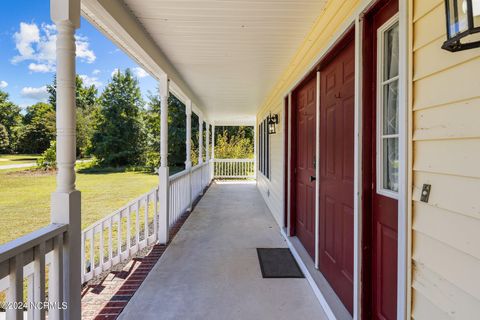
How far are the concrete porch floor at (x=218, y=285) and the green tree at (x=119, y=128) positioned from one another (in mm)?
13957

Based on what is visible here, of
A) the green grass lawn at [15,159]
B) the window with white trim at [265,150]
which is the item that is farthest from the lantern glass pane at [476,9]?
the window with white trim at [265,150]

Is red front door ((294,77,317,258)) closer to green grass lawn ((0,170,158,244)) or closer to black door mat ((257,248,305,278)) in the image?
black door mat ((257,248,305,278))

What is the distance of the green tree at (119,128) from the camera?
16.5 metres

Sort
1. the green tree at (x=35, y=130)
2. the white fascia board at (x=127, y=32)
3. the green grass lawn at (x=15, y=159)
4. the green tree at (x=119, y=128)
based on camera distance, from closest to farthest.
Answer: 1. the green grass lawn at (x=15, y=159)
2. the white fascia board at (x=127, y=32)
3. the green tree at (x=35, y=130)
4. the green tree at (x=119, y=128)

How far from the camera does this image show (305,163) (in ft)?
11.5

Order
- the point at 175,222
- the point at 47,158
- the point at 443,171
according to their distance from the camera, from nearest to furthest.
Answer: the point at 443,171, the point at 47,158, the point at 175,222

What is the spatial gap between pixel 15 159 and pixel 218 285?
1968 millimetres

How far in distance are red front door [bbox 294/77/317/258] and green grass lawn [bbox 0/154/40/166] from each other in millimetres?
2617

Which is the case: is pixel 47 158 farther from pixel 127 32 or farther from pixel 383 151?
pixel 383 151

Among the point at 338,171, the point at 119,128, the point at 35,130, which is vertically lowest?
the point at 338,171

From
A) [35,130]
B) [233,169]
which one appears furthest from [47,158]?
[233,169]

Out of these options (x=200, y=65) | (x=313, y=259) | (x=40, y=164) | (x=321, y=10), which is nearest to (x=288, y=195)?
(x=313, y=259)

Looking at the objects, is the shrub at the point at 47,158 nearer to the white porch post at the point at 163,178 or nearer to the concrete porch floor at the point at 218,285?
the white porch post at the point at 163,178

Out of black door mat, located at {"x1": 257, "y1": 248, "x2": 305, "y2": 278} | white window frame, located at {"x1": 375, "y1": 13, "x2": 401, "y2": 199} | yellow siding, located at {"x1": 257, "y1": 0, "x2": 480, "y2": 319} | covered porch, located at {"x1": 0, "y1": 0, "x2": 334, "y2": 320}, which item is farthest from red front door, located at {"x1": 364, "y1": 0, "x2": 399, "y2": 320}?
black door mat, located at {"x1": 257, "y1": 248, "x2": 305, "y2": 278}
